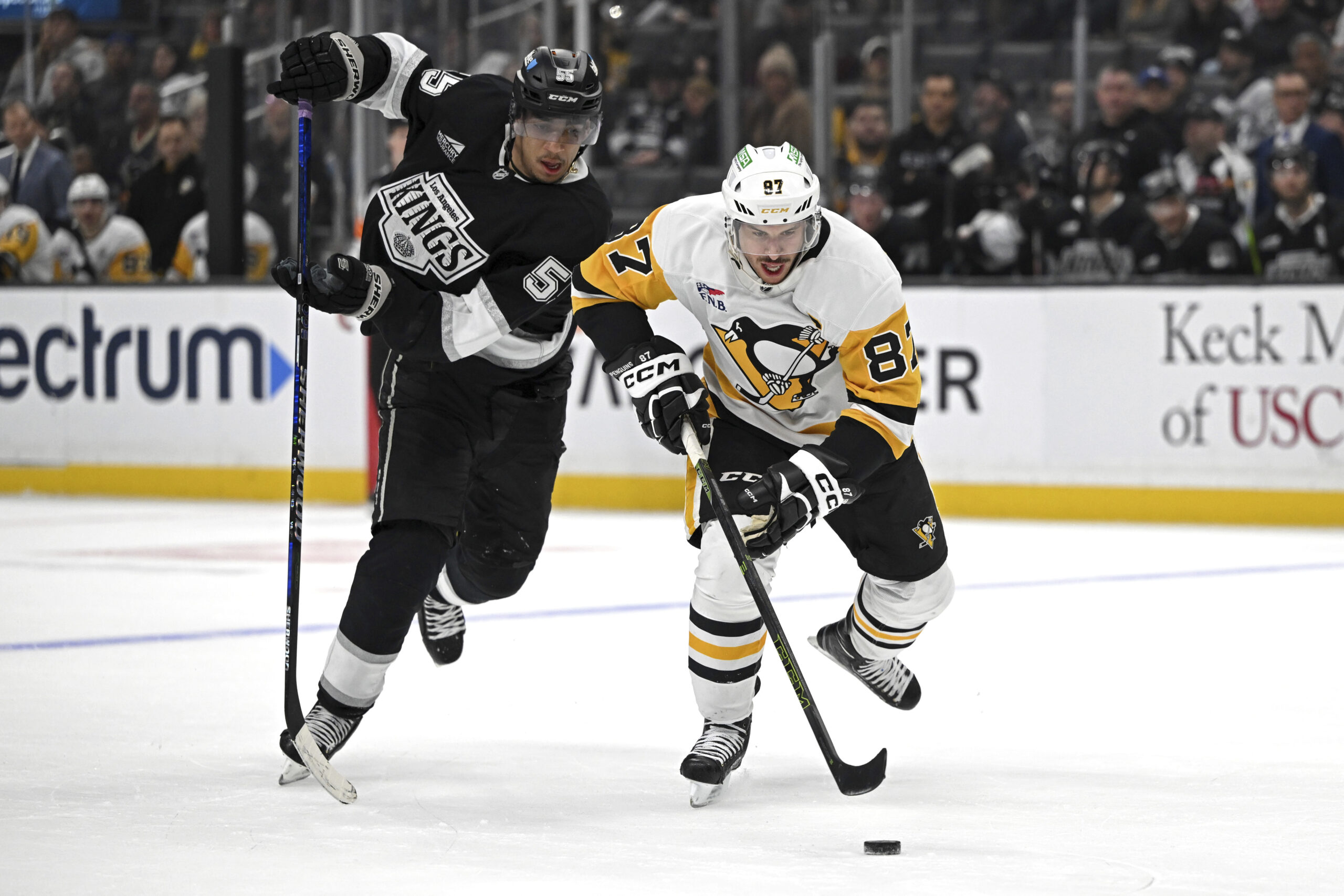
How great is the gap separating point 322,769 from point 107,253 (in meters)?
7.31

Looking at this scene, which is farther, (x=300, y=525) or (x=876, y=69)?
(x=876, y=69)

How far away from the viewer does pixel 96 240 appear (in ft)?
33.0

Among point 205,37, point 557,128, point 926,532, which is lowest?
point 926,532

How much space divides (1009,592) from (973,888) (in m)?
3.43

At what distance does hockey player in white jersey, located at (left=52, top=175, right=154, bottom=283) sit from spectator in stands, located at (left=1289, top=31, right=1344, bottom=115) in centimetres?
555

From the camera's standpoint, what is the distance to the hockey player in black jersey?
3.47m

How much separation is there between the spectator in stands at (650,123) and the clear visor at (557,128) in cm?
644

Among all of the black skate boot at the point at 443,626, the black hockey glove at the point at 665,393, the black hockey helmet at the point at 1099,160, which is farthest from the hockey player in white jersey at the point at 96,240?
the black hockey glove at the point at 665,393

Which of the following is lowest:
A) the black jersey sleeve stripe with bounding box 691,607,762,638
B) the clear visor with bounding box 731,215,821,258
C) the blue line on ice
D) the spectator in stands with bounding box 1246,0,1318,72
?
the blue line on ice

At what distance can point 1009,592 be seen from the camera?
19.8ft

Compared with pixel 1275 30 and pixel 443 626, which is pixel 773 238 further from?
pixel 1275 30

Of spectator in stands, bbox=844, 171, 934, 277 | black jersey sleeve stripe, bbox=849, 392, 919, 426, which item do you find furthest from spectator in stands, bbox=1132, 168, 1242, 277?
black jersey sleeve stripe, bbox=849, 392, 919, 426

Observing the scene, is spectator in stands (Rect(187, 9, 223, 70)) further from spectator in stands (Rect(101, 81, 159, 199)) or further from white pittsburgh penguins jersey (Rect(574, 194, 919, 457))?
white pittsburgh penguins jersey (Rect(574, 194, 919, 457))

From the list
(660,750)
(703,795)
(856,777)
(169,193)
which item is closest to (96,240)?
(169,193)
